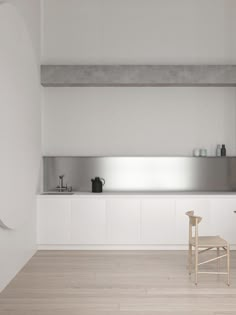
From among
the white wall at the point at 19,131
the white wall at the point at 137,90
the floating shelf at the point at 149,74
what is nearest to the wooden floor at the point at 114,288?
the white wall at the point at 19,131

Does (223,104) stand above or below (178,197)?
above

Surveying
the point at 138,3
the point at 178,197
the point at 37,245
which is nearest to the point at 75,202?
the point at 37,245

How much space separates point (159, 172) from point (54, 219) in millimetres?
1695

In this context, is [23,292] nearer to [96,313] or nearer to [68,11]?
[96,313]

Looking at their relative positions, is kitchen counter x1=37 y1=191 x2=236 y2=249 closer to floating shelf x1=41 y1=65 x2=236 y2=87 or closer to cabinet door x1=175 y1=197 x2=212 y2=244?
cabinet door x1=175 y1=197 x2=212 y2=244

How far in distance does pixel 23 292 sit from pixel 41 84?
3.21 meters

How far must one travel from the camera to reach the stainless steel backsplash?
668 cm

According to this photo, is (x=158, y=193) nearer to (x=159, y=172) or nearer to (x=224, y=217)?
(x=159, y=172)

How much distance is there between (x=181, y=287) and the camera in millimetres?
4469

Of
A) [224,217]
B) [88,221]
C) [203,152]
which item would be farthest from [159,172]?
[88,221]

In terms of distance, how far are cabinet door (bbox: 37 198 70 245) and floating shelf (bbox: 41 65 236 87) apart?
5.61ft

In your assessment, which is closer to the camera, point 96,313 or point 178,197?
point 96,313

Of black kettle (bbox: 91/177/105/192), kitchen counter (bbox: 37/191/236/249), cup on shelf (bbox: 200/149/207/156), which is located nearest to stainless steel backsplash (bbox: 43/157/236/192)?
cup on shelf (bbox: 200/149/207/156)

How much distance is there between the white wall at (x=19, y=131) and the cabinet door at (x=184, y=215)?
76.1 inches
